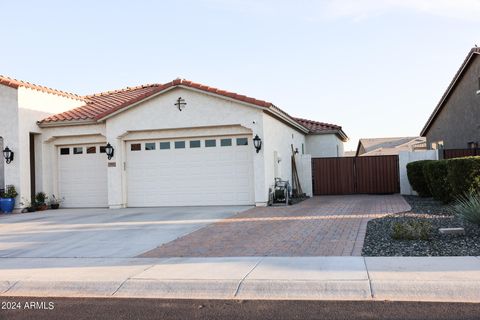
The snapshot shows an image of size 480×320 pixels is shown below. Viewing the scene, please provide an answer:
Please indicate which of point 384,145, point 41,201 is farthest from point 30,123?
point 384,145

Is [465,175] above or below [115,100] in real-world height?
below

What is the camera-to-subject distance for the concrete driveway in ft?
34.1

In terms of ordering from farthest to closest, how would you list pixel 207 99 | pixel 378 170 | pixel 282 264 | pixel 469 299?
pixel 378 170 < pixel 207 99 < pixel 282 264 < pixel 469 299

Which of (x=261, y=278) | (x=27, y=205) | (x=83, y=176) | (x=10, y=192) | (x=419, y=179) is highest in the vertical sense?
(x=83, y=176)

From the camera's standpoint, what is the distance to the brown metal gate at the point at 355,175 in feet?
78.9

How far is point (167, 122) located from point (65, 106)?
20.2 feet

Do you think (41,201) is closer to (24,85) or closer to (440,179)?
(24,85)

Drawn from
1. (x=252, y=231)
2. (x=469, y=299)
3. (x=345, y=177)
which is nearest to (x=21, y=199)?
(x=252, y=231)

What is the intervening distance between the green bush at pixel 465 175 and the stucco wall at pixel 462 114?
33.4ft

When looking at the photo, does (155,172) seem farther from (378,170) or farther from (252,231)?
(378,170)

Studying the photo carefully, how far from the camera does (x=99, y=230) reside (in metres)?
13.3

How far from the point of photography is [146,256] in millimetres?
9414

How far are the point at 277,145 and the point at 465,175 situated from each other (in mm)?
8813

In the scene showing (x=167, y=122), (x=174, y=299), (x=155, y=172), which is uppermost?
(x=167, y=122)
